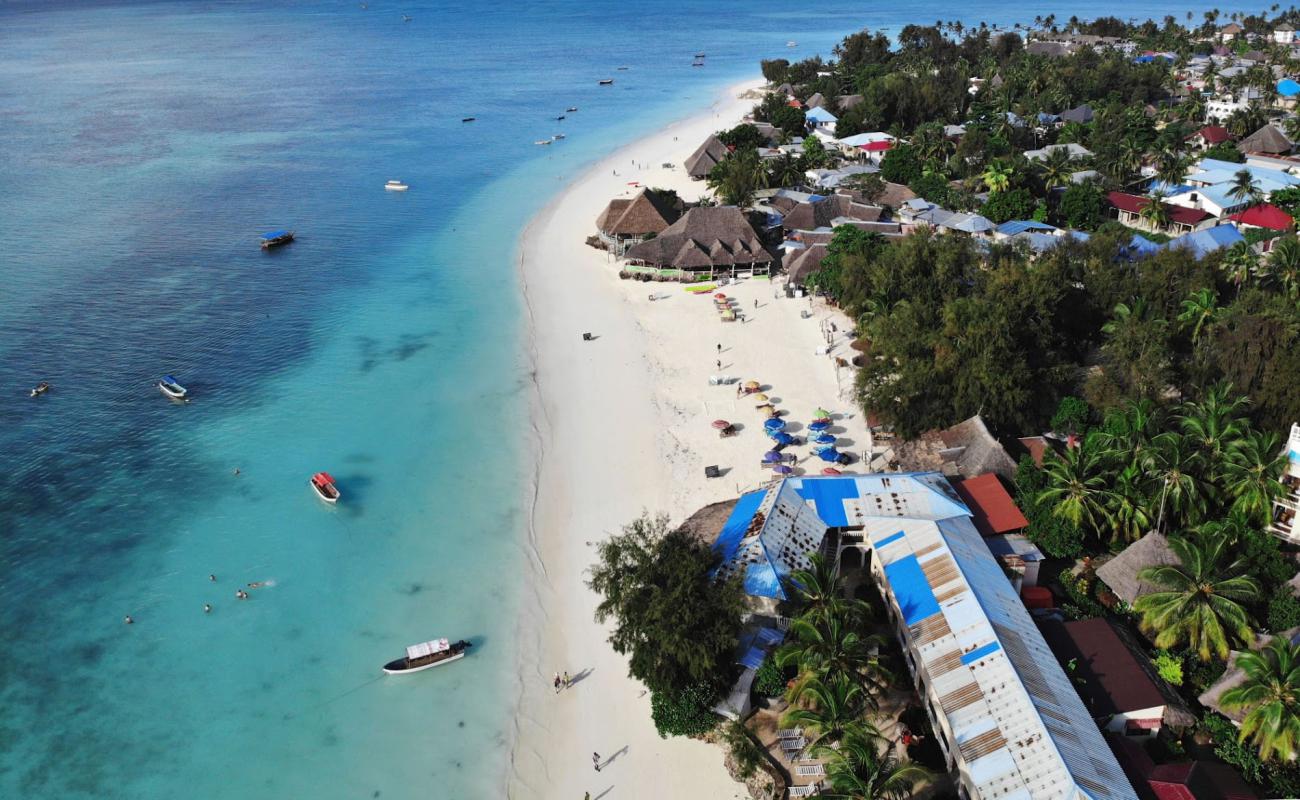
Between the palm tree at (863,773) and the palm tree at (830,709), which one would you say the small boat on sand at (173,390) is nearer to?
the palm tree at (830,709)

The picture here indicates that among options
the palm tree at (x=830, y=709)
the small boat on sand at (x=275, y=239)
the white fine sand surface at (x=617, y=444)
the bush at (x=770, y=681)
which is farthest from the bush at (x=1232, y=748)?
the small boat on sand at (x=275, y=239)

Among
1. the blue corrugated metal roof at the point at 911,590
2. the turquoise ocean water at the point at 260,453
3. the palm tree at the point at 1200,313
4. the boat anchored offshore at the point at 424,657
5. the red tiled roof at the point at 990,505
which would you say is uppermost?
the palm tree at the point at 1200,313

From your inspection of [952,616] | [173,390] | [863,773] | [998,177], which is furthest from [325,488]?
[998,177]

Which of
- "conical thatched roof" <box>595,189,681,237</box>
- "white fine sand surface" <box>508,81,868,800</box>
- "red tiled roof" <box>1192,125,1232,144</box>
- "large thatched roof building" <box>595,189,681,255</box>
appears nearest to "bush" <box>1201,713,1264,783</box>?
"white fine sand surface" <box>508,81,868,800</box>

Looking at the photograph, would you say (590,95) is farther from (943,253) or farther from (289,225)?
(943,253)

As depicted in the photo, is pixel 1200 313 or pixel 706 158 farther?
pixel 706 158

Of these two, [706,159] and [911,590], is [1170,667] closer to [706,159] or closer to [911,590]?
[911,590]
